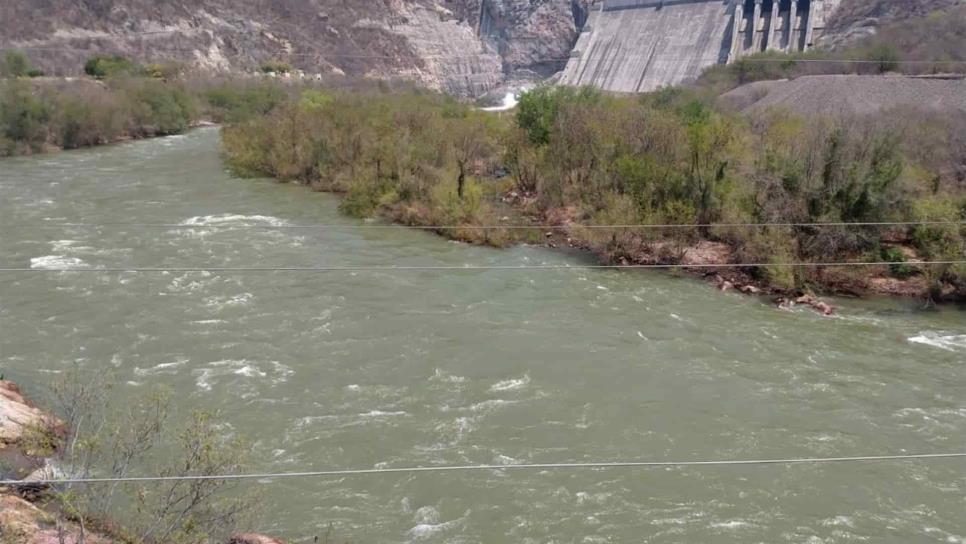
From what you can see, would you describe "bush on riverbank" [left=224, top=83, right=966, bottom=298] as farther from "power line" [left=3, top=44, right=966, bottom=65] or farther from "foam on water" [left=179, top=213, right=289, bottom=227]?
"power line" [left=3, top=44, right=966, bottom=65]

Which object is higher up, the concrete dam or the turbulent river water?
the concrete dam

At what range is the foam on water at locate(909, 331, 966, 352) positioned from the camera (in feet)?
48.8

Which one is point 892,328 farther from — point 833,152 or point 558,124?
point 558,124

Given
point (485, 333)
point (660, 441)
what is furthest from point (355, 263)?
point (660, 441)

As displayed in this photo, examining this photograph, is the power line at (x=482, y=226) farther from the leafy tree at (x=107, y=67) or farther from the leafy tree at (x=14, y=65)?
the leafy tree at (x=14, y=65)

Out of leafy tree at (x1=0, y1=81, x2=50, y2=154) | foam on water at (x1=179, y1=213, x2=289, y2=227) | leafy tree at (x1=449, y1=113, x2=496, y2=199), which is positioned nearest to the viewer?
foam on water at (x1=179, y1=213, x2=289, y2=227)

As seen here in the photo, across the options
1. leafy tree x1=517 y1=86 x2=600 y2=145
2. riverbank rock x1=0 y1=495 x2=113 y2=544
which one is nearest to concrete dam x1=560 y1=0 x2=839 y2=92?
leafy tree x1=517 y1=86 x2=600 y2=145

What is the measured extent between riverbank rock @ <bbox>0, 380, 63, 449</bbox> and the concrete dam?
56.6 metres

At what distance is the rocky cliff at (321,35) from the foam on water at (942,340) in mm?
64233

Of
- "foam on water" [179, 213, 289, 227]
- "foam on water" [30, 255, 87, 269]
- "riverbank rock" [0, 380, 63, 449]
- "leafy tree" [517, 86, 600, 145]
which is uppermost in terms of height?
"leafy tree" [517, 86, 600, 145]

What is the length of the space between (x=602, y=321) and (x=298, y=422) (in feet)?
23.6

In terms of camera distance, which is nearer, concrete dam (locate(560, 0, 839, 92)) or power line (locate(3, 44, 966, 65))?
power line (locate(3, 44, 966, 65))

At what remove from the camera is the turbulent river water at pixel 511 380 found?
369 inches

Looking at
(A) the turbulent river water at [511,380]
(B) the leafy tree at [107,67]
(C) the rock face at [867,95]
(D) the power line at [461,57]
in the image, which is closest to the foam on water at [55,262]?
(A) the turbulent river water at [511,380]
